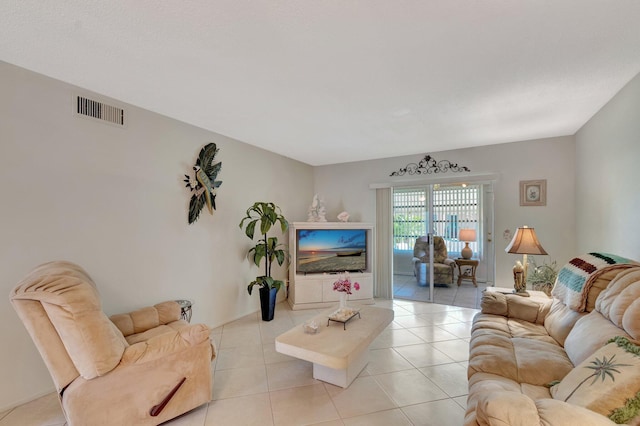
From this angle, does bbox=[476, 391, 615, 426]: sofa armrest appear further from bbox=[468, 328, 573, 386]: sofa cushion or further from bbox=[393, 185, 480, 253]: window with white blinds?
bbox=[393, 185, 480, 253]: window with white blinds

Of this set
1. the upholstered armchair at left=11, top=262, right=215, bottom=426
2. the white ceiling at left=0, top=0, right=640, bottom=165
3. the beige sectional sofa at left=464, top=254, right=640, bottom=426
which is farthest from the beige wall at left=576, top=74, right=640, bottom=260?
the upholstered armchair at left=11, top=262, right=215, bottom=426

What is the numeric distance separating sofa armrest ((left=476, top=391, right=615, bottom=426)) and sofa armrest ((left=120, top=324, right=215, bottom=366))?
1.71 meters

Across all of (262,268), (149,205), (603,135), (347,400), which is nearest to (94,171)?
(149,205)

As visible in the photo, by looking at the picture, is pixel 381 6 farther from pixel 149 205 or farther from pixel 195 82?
pixel 149 205

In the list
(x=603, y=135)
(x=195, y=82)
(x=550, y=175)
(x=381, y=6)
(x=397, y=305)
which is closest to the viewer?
(x=381, y=6)

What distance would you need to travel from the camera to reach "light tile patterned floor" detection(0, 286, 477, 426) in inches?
74.0

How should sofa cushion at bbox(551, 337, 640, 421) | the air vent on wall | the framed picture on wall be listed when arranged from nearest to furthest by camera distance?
sofa cushion at bbox(551, 337, 640, 421), the air vent on wall, the framed picture on wall

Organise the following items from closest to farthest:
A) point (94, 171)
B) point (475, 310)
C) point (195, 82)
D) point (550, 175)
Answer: point (195, 82) → point (94, 171) → point (550, 175) → point (475, 310)

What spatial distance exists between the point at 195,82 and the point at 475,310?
4702 millimetres

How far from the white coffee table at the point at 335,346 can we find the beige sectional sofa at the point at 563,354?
79 centimetres

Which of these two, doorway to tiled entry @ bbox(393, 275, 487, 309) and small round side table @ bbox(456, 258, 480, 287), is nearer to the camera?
doorway to tiled entry @ bbox(393, 275, 487, 309)

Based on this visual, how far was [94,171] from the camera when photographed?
242cm

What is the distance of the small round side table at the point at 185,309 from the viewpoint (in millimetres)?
2844

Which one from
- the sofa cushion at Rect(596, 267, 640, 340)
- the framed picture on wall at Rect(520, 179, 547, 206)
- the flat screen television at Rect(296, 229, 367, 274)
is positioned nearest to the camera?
the sofa cushion at Rect(596, 267, 640, 340)
